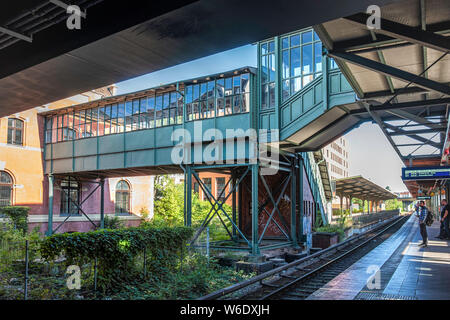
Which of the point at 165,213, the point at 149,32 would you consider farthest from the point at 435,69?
the point at 165,213

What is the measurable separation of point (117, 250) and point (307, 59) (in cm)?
1235

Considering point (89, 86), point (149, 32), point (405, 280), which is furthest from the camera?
point (405, 280)

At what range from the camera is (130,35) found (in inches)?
196

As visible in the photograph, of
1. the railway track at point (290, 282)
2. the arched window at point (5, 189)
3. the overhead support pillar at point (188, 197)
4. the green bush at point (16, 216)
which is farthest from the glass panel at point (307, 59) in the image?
the arched window at point (5, 189)

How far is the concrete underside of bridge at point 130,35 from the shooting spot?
426 cm

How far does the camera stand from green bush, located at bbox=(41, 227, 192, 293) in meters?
9.19

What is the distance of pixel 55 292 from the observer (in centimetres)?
877

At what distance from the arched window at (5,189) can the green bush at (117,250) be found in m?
18.9

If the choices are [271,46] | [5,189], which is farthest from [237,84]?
[5,189]

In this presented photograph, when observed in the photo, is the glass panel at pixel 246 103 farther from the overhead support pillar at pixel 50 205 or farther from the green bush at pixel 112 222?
the green bush at pixel 112 222

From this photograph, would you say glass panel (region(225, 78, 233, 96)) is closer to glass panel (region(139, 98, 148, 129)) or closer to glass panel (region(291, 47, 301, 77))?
glass panel (region(291, 47, 301, 77))

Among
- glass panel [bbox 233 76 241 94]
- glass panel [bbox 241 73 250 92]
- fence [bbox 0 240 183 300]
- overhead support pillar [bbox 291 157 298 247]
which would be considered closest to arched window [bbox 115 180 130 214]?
overhead support pillar [bbox 291 157 298 247]

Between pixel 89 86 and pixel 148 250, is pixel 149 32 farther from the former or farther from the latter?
pixel 148 250
